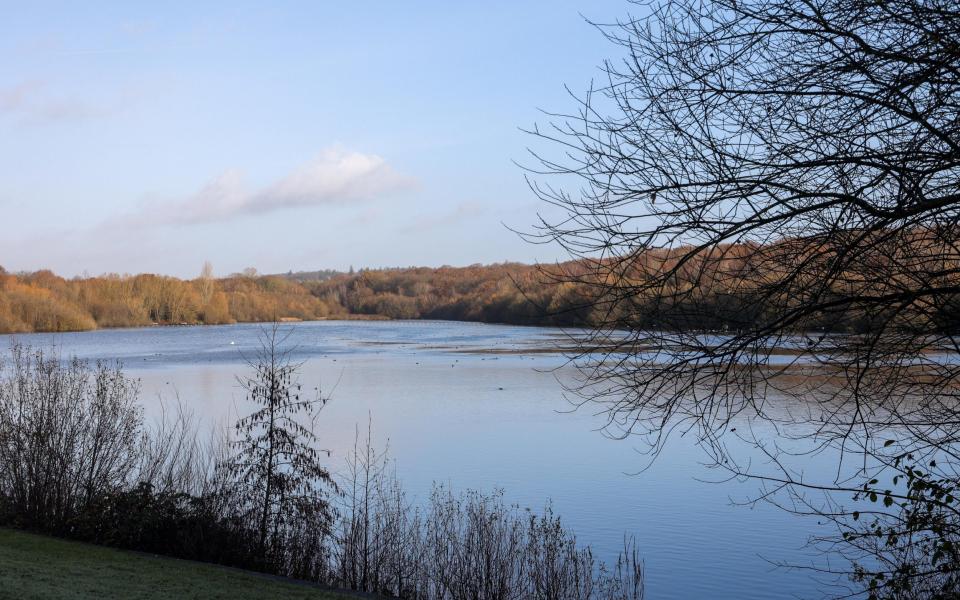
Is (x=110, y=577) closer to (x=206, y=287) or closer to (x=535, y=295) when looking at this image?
(x=535, y=295)

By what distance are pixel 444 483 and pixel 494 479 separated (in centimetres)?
84

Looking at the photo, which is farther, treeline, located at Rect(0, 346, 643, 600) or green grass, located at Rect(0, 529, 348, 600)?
treeline, located at Rect(0, 346, 643, 600)

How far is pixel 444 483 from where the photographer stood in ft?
44.7

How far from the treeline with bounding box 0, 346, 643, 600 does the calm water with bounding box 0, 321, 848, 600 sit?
2.71 ft

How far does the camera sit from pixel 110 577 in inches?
305

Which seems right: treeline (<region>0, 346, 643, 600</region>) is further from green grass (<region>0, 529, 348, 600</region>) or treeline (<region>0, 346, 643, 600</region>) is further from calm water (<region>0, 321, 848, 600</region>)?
calm water (<region>0, 321, 848, 600</region>)

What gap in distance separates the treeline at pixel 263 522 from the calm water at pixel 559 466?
82 cm

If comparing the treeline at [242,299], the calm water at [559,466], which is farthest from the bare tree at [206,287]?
the calm water at [559,466]

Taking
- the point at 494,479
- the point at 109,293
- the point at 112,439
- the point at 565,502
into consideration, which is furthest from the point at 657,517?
the point at 109,293

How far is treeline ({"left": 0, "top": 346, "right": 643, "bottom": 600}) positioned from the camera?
29.3 ft

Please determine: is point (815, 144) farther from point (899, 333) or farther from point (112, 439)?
point (112, 439)

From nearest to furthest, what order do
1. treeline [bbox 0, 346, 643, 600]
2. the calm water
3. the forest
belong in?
the forest < treeline [bbox 0, 346, 643, 600] < the calm water

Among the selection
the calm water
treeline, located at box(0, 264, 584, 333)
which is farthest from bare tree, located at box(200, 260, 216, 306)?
the calm water

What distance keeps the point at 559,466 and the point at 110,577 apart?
8.57 metres
